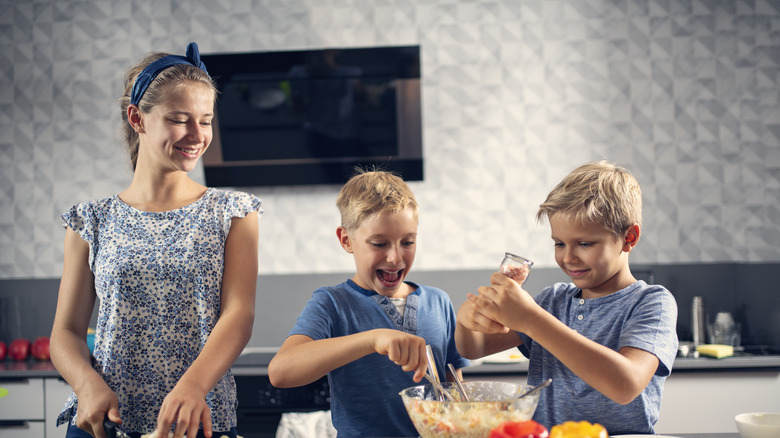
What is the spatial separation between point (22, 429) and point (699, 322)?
115 inches

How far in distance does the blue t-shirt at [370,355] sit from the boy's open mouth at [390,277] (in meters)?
0.06

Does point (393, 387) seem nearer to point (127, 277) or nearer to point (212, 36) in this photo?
point (127, 277)

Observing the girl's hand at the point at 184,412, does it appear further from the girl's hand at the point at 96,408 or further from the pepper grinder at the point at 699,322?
the pepper grinder at the point at 699,322

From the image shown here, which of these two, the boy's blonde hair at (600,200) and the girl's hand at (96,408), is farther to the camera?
the boy's blonde hair at (600,200)

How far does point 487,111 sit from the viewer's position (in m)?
3.05

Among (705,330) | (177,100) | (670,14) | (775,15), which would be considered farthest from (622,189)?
(775,15)

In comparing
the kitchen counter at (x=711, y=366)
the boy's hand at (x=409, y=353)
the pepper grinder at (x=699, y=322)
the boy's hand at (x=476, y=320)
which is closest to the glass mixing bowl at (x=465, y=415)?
the boy's hand at (x=409, y=353)

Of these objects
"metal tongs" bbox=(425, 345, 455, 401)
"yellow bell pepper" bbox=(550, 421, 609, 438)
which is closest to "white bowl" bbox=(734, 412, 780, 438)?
"yellow bell pepper" bbox=(550, 421, 609, 438)

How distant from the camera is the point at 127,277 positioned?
1232 millimetres

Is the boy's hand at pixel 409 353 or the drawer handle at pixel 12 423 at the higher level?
the boy's hand at pixel 409 353

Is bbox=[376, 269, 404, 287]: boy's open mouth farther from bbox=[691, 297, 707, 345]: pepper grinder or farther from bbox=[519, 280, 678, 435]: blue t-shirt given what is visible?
bbox=[691, 297, 707, 345]: pepper grinder

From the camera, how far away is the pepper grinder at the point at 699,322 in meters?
2.82

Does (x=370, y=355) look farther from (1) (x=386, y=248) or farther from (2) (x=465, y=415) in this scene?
(2) (x=465, y=415)

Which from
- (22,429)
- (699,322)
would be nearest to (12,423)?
(22,429)
